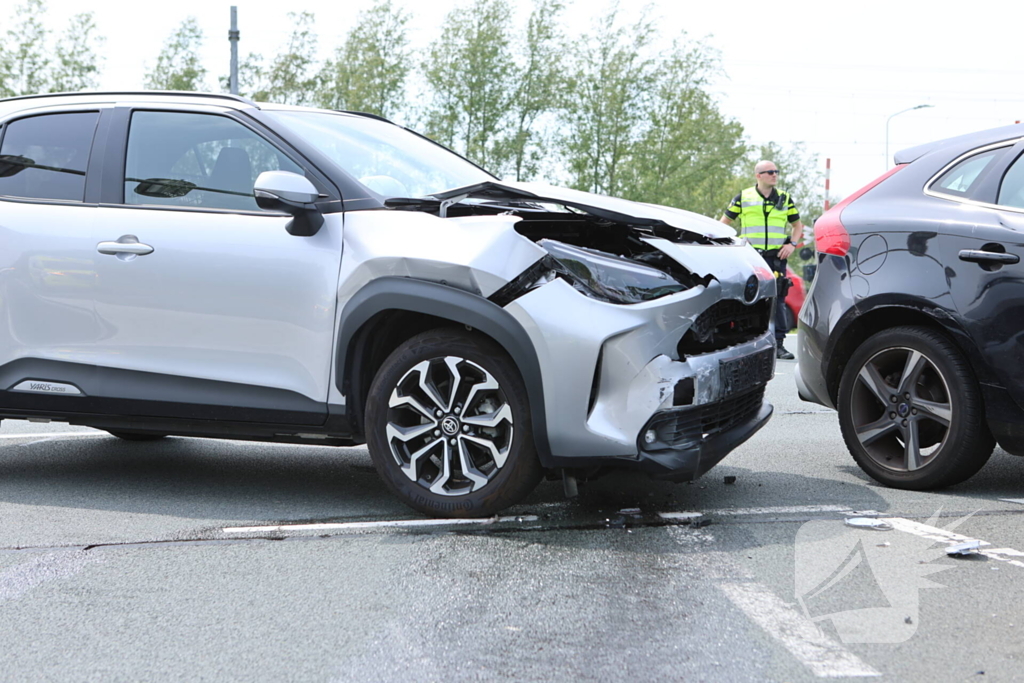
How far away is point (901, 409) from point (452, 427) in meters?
2.10

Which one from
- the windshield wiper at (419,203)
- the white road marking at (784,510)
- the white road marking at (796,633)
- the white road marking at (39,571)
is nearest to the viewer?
the white road marking at (796,633)

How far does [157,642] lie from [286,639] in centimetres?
36

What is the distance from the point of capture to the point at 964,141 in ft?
17.7

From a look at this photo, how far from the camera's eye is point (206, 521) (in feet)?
15.7

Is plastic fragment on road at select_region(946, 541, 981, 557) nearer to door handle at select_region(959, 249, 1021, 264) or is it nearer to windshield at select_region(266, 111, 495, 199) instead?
door handle at select_region(959, 249, 1021, 264)

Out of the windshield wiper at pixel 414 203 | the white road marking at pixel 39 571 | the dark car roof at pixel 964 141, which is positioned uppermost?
the dark car roof at pixel 964 141

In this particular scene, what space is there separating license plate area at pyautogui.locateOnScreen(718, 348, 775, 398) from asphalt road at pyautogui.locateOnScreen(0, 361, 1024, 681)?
0.54m

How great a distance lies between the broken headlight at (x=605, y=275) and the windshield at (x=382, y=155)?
2.97 ft

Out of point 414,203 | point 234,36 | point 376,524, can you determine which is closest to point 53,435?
point 376,524

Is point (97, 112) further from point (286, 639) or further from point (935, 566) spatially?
point (935, 566)

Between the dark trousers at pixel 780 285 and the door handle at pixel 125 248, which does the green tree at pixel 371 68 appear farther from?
the door handle at pixel 125 248

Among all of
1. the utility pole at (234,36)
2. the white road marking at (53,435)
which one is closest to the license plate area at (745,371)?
the white road marking at (53,435)

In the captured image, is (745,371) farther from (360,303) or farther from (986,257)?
(360,303)

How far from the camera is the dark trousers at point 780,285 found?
39.3 ft
